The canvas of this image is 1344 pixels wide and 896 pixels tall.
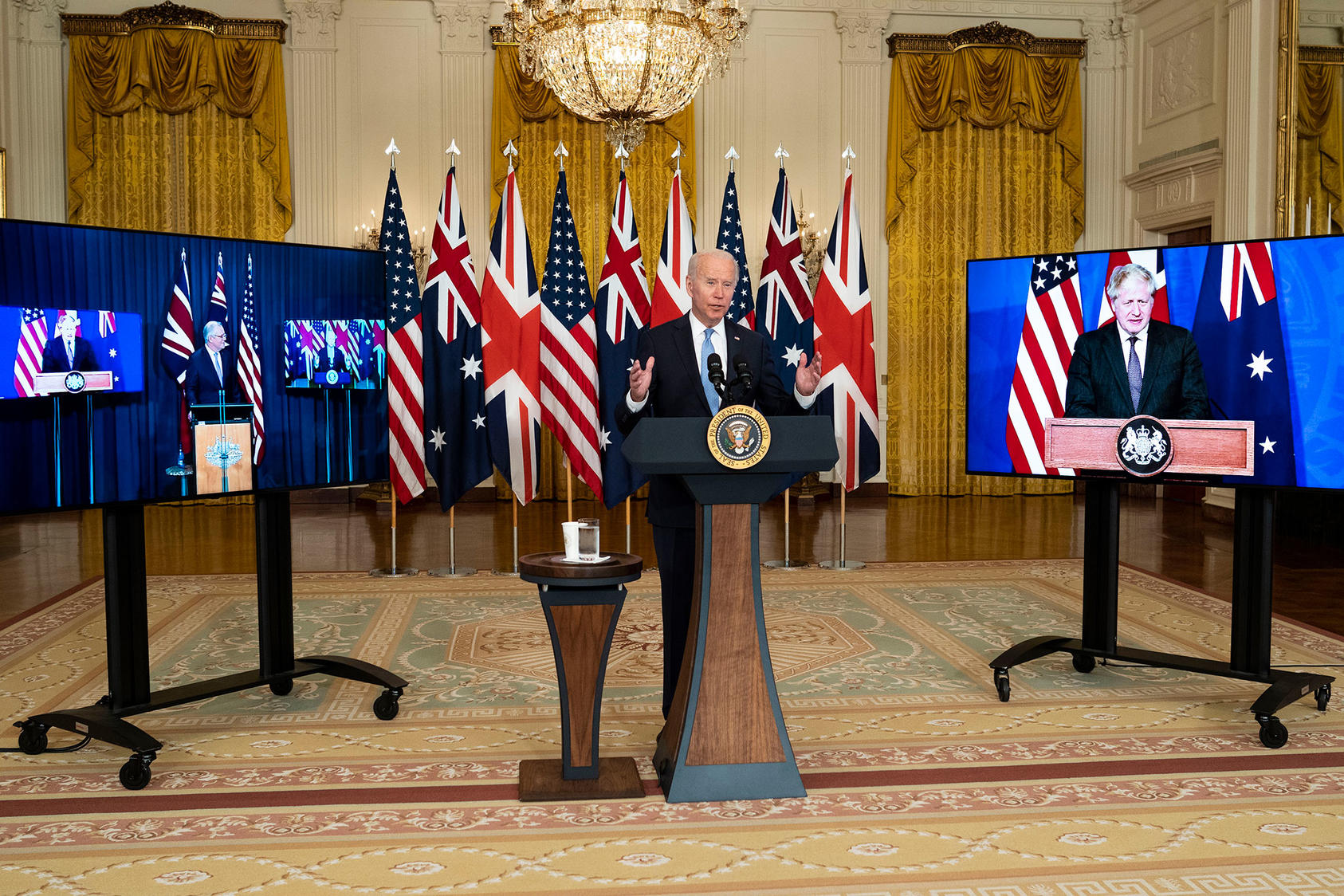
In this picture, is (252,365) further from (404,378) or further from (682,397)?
(404,378)

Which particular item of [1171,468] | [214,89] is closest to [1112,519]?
[1171,468]

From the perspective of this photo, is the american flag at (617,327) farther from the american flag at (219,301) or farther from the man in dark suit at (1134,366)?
the american flag at (219,301)

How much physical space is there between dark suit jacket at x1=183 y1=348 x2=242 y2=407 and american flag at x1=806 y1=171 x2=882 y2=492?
479cm

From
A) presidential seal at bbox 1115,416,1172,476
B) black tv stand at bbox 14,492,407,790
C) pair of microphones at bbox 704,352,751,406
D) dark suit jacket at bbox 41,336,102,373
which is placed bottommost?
black tv stand at bbox 14,492,407,790

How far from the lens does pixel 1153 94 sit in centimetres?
1233

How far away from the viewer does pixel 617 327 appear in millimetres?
8062

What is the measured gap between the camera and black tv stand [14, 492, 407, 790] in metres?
3.87

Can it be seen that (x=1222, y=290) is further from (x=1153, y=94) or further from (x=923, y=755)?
(x=1153, y=94)

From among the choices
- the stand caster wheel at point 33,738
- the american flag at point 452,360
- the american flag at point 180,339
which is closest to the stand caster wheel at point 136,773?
the stand caster wheel at point 33,738

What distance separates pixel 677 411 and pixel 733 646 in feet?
3.05

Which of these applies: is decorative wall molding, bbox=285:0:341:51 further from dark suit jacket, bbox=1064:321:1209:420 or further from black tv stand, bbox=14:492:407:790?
dark suit jacket, bbox=1064:321:1209:420

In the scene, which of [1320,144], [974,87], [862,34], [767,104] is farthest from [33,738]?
[974,87]

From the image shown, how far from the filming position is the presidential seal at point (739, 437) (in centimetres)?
334

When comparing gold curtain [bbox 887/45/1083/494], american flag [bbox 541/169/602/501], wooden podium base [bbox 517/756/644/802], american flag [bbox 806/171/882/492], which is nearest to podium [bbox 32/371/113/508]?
wooden podium base [bbox 517/756/644/802]
